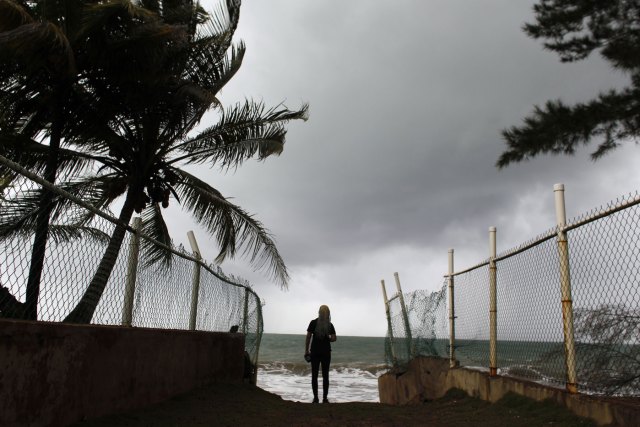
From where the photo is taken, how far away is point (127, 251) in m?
5.37

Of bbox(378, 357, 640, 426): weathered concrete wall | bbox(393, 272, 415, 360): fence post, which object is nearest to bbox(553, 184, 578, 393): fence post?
bbox(378, 357, 640, 426): weathered concrete wall

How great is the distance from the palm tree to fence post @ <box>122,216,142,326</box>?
1803mm

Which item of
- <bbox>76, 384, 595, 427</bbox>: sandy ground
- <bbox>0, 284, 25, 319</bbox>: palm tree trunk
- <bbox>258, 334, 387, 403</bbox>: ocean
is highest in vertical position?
<bbox>0, 284, 25, 319</bbox>: palm tree trunk

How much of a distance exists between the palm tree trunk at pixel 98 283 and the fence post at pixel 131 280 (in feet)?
1.02

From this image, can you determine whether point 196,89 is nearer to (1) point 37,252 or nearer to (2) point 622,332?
(1) point 37,252

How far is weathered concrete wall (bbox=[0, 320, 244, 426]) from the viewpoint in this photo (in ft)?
11.9

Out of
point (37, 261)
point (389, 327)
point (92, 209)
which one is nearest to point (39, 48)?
point (92, 209)

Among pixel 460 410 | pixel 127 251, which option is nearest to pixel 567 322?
pixel 460 410

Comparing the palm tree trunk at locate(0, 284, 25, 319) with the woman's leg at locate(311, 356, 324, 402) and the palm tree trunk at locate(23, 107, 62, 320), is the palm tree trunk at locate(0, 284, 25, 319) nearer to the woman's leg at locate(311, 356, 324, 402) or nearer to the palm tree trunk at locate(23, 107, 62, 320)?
the palm tree trunk at locate(23, 107, 62, 320)

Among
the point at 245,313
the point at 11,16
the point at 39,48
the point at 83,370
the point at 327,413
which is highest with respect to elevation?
the point at 11,16

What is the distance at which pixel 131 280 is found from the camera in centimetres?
545

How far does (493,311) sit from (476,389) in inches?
44.8

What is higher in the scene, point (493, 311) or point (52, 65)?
point (52, 65)

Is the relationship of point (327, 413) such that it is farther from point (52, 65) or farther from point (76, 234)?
point (52, 65)
